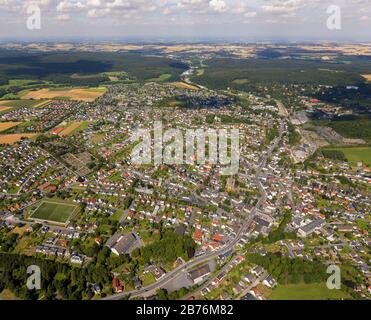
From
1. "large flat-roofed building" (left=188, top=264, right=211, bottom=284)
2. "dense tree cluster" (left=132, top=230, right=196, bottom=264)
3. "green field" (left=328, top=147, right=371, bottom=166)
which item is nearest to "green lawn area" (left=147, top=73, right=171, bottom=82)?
"green field" (left=328, top=147, right=371, bottom=166)

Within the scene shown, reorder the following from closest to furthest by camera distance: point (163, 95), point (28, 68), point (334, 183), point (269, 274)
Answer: point (269, 274)
point (334, 183)
point (163, 95)
point (28, 68)

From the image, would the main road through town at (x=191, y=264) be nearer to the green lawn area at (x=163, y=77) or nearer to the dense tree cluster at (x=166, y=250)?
the dense tree cluster at (x=166, y=250)

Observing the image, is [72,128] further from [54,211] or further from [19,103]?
[54,211]

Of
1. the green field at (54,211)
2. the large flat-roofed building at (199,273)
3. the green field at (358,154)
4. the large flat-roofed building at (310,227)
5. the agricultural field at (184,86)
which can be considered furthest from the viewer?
the agricultural field at (184,86)

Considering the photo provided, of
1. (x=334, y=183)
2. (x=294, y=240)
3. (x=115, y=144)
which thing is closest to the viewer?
(x=294, y=240)

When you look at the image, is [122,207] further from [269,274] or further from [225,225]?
[269,274]

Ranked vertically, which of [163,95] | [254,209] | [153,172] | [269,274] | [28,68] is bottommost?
[269,274]

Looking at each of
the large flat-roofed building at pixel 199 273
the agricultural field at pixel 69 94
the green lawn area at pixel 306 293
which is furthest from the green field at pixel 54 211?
the agricultural field at pixel 69 94

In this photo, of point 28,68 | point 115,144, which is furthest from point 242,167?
point 28,68
